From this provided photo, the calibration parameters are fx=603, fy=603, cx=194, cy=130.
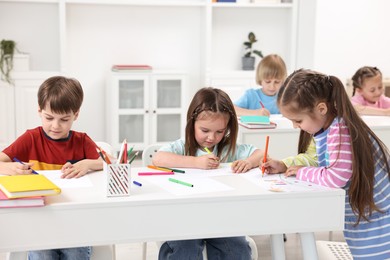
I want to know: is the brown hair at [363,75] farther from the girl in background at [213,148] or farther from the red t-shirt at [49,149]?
the red t-shirt at [49,149]

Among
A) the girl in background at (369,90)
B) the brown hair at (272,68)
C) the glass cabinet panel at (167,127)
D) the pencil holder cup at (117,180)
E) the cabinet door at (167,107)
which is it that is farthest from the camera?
the glass cabinet panel at (167,127)

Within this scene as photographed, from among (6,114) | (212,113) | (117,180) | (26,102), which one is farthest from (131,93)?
(117,180)

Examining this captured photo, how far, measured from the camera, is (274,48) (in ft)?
19.9

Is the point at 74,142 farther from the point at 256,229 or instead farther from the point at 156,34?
the point at 156,34

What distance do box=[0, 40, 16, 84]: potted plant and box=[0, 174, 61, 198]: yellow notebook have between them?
3.69 meters

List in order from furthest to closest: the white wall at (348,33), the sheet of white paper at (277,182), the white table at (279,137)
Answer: the white wall at (348,33) → the white table at (279,137) → the sheet of white paper at (277,182)

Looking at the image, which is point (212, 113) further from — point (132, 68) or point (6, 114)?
point (6, 114)

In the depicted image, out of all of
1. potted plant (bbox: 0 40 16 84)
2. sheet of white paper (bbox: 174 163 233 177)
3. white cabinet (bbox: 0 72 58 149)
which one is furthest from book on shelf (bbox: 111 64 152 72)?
sheet of white paper (bbox: 174 163 233 177)

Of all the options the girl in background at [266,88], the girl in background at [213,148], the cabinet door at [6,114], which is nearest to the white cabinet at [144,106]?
the cabinet door at [6,114]

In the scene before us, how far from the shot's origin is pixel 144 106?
542cm

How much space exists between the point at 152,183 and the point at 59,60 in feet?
12.9

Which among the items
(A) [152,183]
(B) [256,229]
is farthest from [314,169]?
(A) [152,183]

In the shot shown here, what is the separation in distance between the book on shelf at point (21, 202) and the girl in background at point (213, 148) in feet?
1.91

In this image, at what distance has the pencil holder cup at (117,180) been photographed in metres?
1.69
